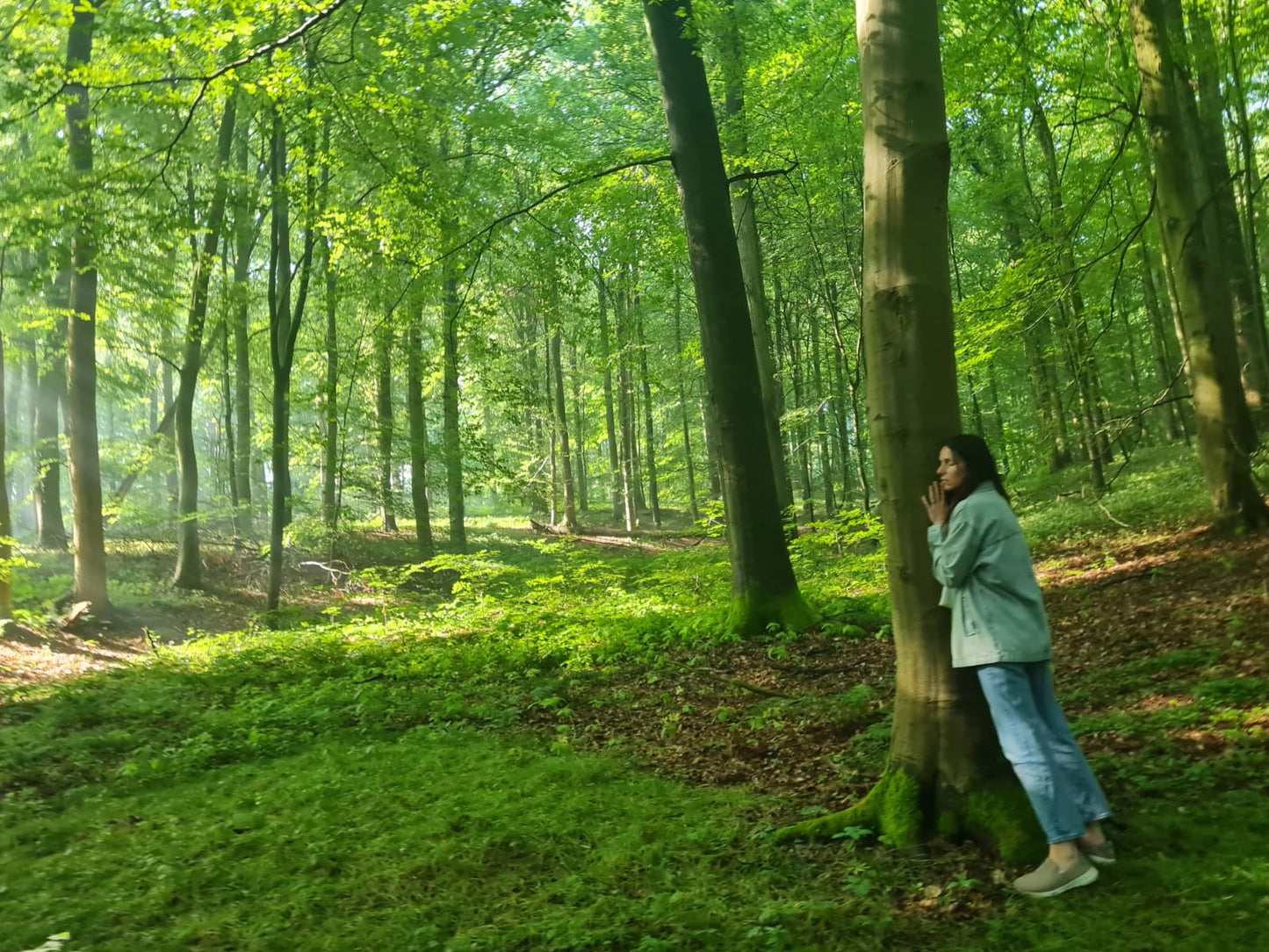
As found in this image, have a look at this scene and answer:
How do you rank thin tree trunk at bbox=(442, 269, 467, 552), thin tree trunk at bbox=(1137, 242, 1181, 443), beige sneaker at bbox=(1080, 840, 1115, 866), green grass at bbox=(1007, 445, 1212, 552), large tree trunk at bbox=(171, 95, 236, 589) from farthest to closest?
thin tree trunk at bbox=(1137, 242, 1181, 443) < large tree trunk at bbox=(171, 95, 236, 589) < thin tree trunk at bbox=(442, 269, 467, 552) < green grass at bbox=(1007, 445, 1212, 552) < beige sneaker at bbox=(1080, 840, 1115, 866)

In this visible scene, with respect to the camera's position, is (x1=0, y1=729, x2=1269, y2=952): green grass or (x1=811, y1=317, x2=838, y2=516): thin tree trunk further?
(x1=811, y1=317, x2=838, y2=516): thin tree trunk

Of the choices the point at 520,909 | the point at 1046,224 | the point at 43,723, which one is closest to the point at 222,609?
the point at 43,723

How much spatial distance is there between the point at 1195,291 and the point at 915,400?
6616 mm

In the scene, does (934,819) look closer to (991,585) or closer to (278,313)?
(991,585)

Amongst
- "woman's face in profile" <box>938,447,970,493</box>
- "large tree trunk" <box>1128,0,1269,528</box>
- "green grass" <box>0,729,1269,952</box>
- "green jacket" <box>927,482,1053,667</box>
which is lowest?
"green grass" <box>0,729,1269,952</box>

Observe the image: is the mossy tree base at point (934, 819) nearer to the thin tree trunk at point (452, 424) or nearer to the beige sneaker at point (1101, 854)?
the beige sneaker at point (1101, 854)

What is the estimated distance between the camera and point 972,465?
3232mm

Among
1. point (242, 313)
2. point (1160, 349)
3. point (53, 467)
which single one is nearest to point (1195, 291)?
point (1160, 349)

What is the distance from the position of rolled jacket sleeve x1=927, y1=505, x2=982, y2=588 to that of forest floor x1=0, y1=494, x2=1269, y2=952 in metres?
1.14

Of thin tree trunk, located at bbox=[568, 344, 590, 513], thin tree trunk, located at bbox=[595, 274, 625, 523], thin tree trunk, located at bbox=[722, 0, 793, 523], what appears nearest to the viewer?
thin tree trunk, located at bbox=[722, 0, 793, 523]

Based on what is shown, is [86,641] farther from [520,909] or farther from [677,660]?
[520,909]

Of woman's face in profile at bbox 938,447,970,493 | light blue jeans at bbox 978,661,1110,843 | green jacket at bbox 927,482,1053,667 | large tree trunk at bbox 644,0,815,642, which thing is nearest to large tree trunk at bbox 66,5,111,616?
large tree trunk at bbox 644,0,815,642

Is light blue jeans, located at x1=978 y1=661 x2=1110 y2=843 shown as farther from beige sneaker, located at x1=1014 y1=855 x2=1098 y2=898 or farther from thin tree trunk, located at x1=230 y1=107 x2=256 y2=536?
thin tree trunk, located at x1=230 y1=107 x2=256 y2=536

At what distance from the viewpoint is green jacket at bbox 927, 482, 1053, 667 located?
3.07 meters
